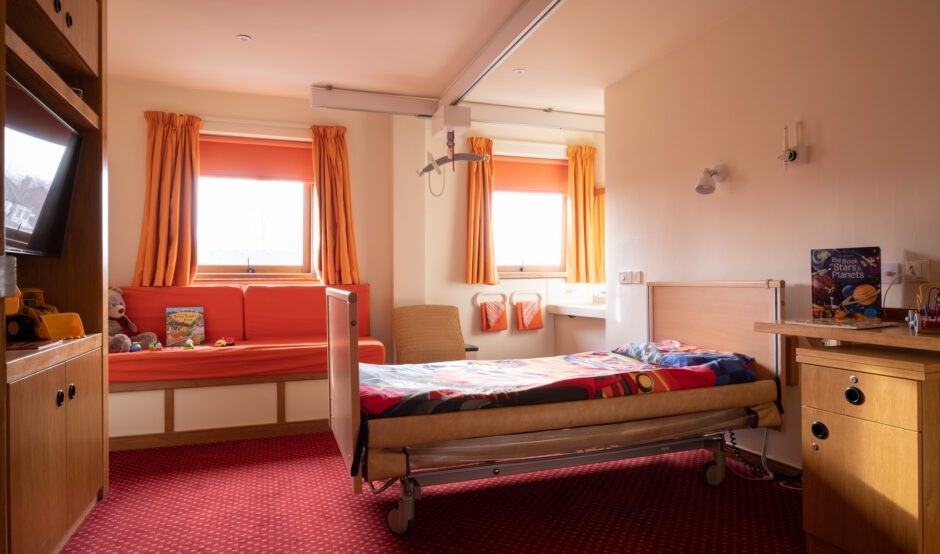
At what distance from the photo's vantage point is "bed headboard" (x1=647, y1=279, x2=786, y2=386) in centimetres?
284

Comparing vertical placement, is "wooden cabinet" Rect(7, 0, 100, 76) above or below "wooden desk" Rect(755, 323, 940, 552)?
above

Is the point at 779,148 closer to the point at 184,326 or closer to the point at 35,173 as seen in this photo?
the point at 35,173

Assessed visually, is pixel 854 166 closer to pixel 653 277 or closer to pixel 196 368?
pixel 653 277

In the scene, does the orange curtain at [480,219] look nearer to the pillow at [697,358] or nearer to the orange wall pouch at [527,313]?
the orange wall pouch at [527,313]

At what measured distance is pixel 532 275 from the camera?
5469 millimetres

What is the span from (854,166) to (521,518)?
2.21 m

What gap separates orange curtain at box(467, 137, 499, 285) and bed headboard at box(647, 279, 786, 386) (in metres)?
1.83

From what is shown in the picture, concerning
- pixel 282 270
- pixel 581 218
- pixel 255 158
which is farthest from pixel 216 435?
pixel 581 218

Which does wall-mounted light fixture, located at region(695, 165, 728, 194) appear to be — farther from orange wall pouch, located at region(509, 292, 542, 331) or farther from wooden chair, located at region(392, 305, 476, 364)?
orange wall pouch, located at region(509, 292, 542, 331)

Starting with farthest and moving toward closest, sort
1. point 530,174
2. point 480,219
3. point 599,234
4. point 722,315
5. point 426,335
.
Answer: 1. point 599,234
2. point 530,174
3. point 480,219
4. point 426,335
5. point 722,315

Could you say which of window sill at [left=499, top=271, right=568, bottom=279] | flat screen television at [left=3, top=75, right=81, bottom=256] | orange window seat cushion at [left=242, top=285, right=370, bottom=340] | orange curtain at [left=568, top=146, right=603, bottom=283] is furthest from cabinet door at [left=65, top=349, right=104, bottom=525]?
orange curtain at [left=568, top=146, right=603, bottom=283]

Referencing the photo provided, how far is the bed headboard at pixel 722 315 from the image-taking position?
2840mm

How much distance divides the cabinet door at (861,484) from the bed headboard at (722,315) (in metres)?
0.77

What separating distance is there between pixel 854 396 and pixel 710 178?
1.58 metres
